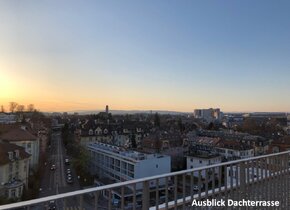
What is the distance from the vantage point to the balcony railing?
1.42 m

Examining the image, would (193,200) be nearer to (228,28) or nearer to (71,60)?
(228,28)

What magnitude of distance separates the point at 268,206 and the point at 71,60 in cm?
1323

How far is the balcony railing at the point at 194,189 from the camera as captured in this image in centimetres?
142

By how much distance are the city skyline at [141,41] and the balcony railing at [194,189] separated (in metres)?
7.12

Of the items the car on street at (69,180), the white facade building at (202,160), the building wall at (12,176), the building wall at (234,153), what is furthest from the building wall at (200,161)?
the building wall at (12,176)

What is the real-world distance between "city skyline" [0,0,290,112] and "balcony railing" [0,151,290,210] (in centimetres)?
712

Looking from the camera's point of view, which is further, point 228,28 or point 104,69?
point 104,69

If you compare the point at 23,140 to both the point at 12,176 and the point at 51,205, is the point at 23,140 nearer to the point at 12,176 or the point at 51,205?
the point at 12,176

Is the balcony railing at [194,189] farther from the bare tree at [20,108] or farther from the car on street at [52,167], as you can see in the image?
the bare tree at [20,108]

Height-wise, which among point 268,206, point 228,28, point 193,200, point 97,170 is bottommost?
point 97,170

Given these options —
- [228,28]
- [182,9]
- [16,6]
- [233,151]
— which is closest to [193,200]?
[16,6]

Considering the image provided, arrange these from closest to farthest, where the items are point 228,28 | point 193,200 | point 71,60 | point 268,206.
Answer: point 193,200 < point 268,206 < point 228,28 < point 71,60

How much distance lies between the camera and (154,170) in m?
16.0

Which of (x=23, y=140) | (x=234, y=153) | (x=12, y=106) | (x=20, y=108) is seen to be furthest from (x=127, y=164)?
(x=20, y=108)
